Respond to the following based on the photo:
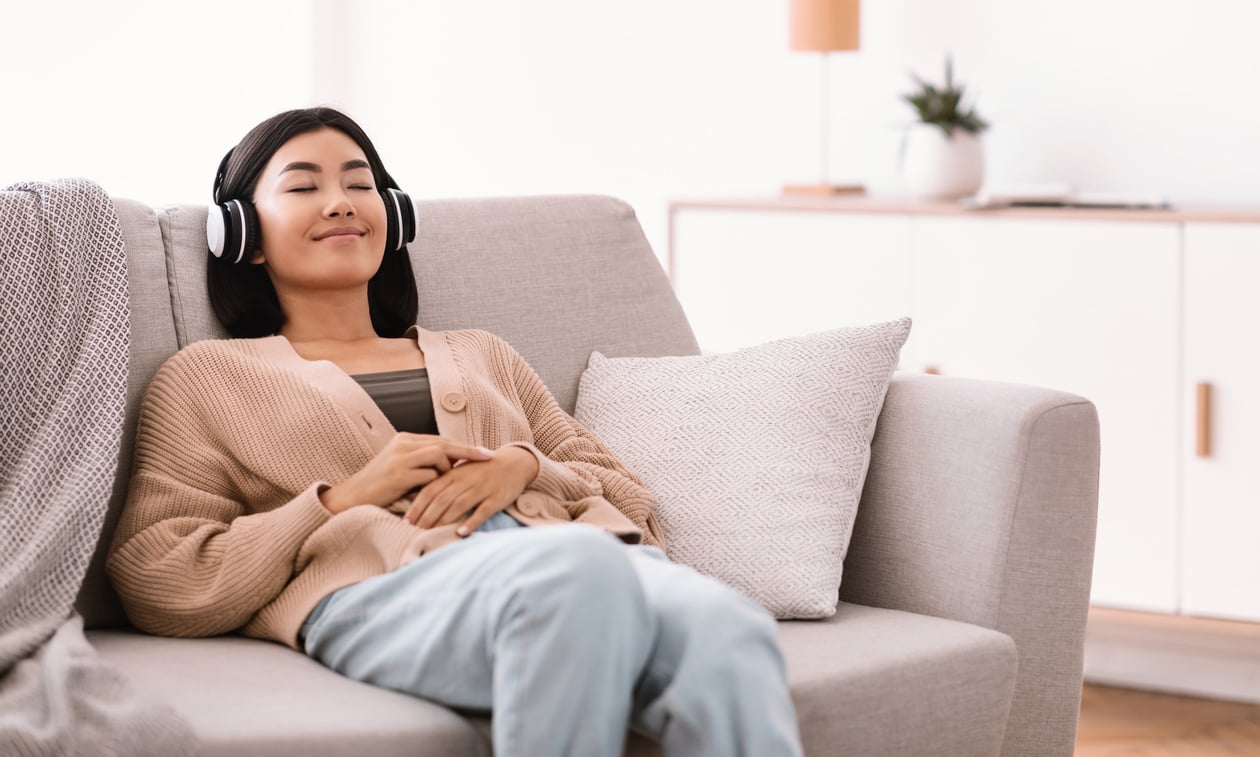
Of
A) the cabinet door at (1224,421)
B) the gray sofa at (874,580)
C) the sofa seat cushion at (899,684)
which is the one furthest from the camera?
the cabinet door at (1224,421)

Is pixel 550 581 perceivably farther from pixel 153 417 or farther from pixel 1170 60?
pixel 1170 60

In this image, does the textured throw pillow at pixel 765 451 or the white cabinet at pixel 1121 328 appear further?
the white cabinet at pixel 1121 328

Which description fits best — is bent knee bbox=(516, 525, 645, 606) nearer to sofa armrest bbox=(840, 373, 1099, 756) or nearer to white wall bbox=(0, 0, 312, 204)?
sofa armrest bbox=(840, 373, 1099, 756)

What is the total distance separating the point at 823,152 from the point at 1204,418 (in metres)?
1.13

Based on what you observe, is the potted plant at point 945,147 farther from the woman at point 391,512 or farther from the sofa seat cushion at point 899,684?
the sofa seat cushion at point 899,684

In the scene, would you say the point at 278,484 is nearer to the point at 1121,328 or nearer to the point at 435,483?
the point at 435,483

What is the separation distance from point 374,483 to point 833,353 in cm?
62

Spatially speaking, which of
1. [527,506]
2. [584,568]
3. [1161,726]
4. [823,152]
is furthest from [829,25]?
[584,568]

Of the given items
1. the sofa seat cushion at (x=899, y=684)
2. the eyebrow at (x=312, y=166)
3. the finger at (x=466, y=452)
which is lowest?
the sofa seat cushion at (x=899, y=684)

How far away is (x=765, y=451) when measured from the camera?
194 cm

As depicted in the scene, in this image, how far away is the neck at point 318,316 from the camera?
2.00m

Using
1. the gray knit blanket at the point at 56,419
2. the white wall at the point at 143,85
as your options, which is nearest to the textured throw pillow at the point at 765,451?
the gray knit blanket at the point at 56,419

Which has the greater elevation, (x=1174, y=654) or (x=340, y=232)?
(x=340, y=232)

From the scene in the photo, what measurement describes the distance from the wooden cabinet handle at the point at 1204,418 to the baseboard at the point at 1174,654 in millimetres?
324
